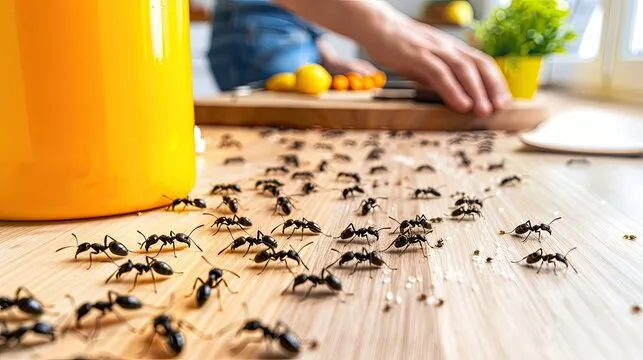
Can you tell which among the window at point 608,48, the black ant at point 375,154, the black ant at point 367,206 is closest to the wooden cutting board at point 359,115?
the black ant at point 375,154

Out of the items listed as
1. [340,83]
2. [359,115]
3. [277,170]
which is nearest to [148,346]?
[277,170]

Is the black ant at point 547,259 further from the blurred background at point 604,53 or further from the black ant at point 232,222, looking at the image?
the blurred background at point 604,53

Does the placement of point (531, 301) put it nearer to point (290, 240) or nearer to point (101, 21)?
point (290, 240)

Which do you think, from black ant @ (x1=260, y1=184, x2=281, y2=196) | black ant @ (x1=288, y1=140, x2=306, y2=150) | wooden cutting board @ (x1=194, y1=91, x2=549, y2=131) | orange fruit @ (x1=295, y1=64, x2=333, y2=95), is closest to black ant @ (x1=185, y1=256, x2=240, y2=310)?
black ant @ (x1=260, y1=184, x2=281, y2=196)

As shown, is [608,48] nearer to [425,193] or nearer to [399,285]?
[425,193]

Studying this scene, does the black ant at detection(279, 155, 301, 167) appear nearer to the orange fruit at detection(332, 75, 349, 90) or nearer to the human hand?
the human hand

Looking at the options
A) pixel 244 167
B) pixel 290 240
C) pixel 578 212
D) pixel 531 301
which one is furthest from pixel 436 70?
pixel 531 301
